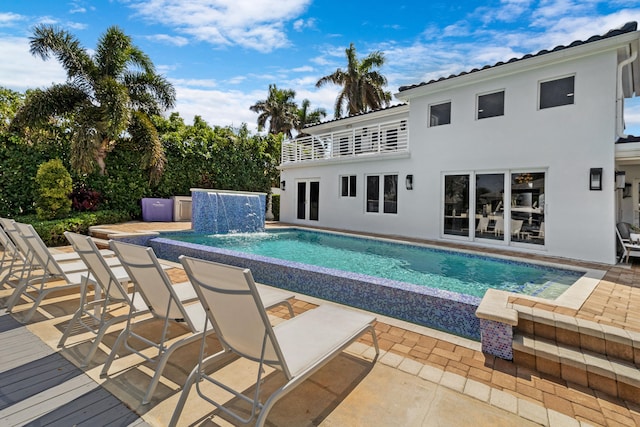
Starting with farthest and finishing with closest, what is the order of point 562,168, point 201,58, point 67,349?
point 201,58
point 562,168
point 67,349

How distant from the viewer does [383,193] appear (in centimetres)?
1413

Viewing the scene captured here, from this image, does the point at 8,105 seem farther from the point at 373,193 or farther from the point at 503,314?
the point at 503,314

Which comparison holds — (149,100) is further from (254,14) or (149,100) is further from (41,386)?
(41,386)

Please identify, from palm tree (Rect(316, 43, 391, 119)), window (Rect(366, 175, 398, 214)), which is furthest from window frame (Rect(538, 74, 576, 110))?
palm tree (Rect(316, 43, 391, 119))

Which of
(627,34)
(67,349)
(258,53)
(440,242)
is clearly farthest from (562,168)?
(258,53)

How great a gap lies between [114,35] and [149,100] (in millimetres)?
2916

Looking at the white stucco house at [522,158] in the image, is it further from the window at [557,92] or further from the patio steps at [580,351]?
the patio steps at [580,351]

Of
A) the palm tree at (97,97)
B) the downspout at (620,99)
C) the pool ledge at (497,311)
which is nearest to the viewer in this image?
the pool ledge at (497,311)

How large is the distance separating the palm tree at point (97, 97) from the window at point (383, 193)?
10282 mm

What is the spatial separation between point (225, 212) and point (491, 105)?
36.0 ft

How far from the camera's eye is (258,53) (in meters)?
15.6

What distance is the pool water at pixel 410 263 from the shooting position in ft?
22.3

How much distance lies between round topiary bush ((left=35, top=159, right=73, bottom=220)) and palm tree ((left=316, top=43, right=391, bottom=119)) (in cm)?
2089

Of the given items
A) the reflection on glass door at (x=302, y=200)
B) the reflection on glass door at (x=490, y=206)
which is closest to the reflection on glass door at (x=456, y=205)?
the reflection on glass door at (x=490, y=206)
